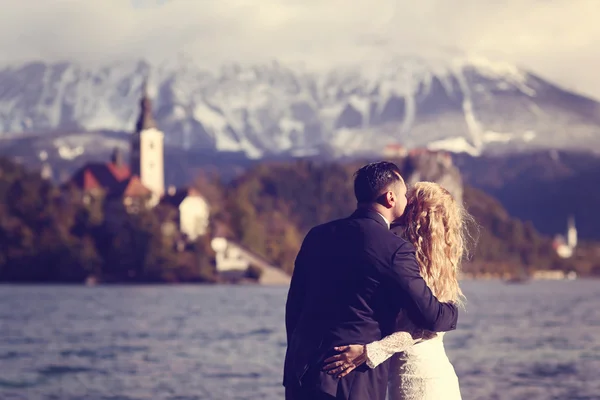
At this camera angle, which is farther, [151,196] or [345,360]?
[151,196]

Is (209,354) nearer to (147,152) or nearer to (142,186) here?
(142,186)

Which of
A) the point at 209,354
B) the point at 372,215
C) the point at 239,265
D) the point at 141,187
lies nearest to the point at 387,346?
the point at 372,215

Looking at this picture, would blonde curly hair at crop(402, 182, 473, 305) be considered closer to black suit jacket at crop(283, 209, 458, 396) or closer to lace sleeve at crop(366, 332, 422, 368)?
black suit jacket at crop(283, 209, 458, 396)

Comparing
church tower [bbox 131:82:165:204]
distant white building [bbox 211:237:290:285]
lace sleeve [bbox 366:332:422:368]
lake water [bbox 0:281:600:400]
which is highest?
church tower [bbox 131:82:165:204]

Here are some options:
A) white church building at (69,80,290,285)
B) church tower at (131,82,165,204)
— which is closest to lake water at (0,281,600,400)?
white church building at (69,80,290,285)

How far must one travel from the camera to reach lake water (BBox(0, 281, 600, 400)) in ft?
77.0

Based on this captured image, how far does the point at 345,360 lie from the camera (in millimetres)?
6914

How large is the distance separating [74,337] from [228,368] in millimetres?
13635

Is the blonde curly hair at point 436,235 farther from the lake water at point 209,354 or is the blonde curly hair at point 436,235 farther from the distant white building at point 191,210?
the distant white building at point 191,210

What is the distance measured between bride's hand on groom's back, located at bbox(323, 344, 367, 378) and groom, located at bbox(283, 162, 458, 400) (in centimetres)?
4

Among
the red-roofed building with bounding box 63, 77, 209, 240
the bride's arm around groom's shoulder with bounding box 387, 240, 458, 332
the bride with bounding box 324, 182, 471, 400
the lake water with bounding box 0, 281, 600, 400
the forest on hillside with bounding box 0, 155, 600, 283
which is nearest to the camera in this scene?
the bride's arm around groom's shoulder with bounding box 387, 240, 458, 332

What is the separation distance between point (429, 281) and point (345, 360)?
27.9 inches

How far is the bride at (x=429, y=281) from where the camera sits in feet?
23.6

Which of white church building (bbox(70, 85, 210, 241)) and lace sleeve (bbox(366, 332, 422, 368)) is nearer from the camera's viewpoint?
lace sleeve (bbox(366, 332, 422, 368))
